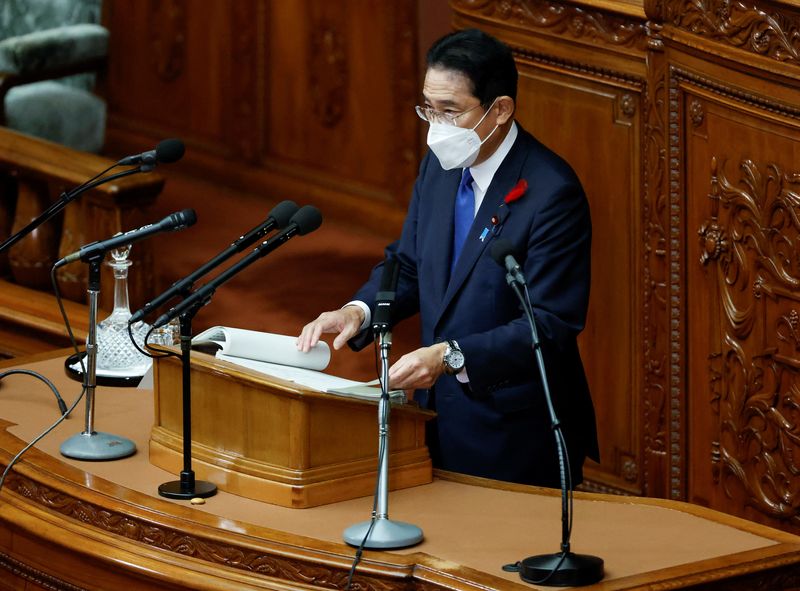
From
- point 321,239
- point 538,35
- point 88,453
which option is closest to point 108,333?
point 88,453

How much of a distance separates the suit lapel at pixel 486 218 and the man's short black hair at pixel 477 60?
157 millimetres

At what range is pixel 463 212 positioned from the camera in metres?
3.94

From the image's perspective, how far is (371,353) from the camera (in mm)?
6320

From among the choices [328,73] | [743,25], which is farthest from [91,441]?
[328,73]

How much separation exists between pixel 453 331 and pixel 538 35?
1744 millimetres

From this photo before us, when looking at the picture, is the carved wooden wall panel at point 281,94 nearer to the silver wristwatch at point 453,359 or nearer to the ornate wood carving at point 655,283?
the ornate wood carving at point 655,283

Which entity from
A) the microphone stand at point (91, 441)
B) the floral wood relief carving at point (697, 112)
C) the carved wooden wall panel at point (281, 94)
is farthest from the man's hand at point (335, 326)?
the carved wooden wall panel at point (281, 94)

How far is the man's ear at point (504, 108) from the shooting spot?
3801 millimetres

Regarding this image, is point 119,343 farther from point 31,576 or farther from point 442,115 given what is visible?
point 442,115

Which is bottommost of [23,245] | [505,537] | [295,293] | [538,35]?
[295,293]

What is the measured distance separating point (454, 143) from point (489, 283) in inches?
12.7

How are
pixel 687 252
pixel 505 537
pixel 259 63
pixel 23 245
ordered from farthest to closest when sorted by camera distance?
1. pixel 259 63
2. pixel 23 245
3. pixel 687 252
4. pixel 505 537

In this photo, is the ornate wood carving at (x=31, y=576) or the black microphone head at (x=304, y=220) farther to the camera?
the ornate wood carving at (x=31, y=576)

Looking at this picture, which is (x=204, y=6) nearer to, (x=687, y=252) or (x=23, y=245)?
(x=23, y=245)
